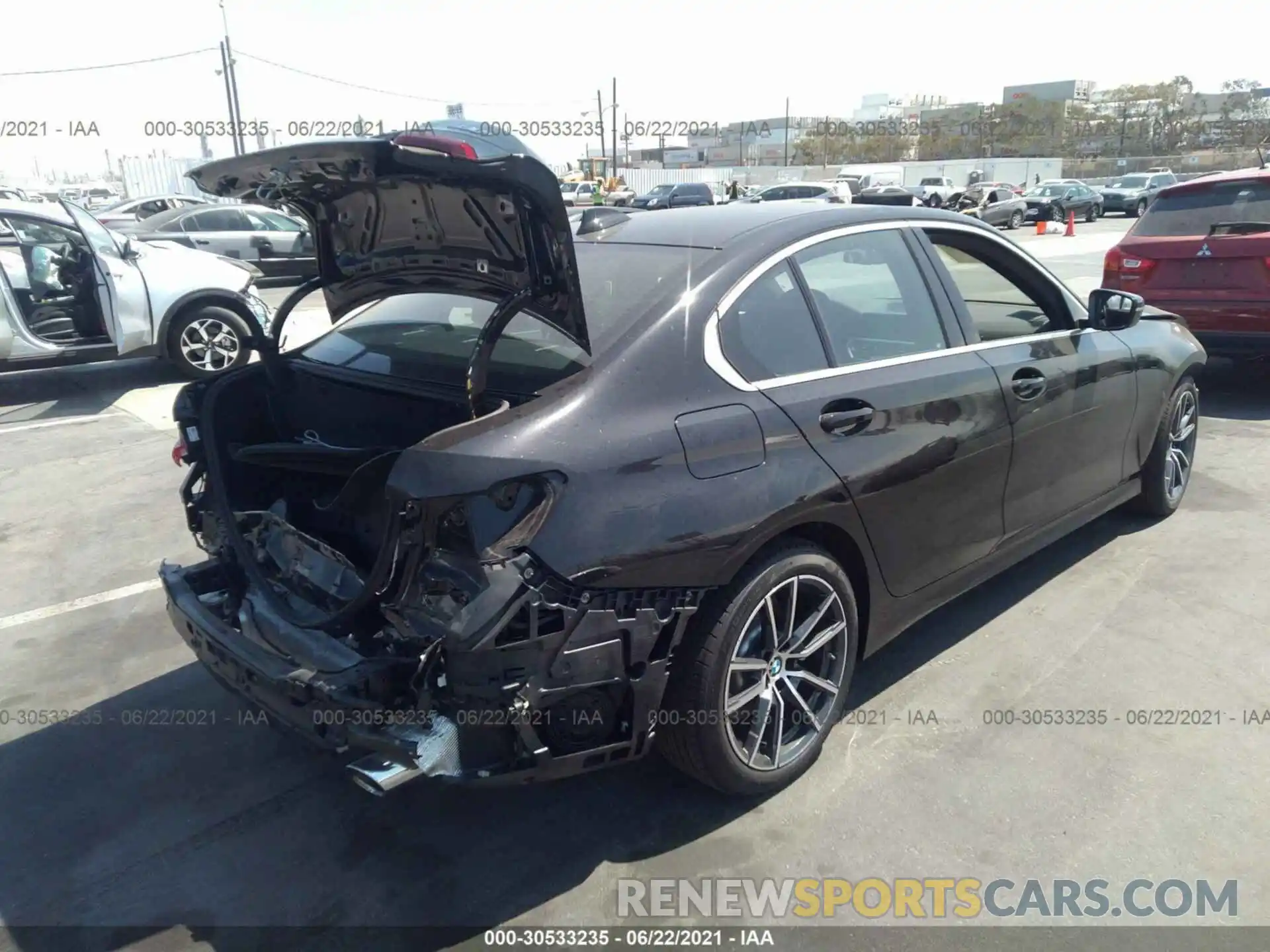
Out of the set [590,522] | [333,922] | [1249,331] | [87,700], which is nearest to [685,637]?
[590,522]

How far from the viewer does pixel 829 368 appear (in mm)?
3018

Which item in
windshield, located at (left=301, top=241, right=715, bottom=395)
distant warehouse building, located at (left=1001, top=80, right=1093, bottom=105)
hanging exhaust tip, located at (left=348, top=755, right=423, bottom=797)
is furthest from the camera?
distant warehouse building, located at (left=1001, top=80, right=1093, bottom=105)

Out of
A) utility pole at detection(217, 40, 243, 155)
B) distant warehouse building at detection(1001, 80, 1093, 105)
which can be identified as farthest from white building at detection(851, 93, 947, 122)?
utility pole at detection(217, 40, 243, 155)

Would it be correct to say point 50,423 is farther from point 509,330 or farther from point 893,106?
point 893,106

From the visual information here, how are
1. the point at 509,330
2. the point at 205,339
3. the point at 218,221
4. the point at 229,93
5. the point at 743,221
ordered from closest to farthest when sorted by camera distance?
the point at 509,330 → the point at 743,221 → the point at 205,339 → the point at 218,221 → the point at 229,93

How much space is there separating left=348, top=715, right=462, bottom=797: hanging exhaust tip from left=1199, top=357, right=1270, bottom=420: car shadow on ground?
6.96 m

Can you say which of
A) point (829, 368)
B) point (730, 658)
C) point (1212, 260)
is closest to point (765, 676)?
point (730, 658)

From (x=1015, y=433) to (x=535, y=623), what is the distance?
2.21 meters

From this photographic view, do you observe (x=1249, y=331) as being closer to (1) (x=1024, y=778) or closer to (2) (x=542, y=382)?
(1) (x=1024, y=778)

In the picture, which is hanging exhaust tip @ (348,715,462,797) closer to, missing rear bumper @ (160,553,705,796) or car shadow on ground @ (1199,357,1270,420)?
missing rear bumper @ (160,553,705,796)

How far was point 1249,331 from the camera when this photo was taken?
22.9 ft

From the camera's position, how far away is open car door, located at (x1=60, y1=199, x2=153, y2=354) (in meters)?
8.32

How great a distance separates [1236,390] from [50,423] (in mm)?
10045

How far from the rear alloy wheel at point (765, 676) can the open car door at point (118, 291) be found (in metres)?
7.62
